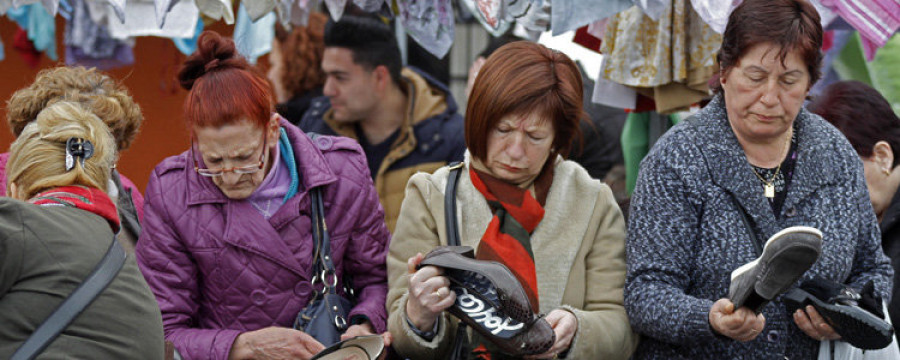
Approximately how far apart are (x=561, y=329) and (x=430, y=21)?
2.19m

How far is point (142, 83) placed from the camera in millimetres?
6719

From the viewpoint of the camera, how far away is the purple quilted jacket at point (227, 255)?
113 inches

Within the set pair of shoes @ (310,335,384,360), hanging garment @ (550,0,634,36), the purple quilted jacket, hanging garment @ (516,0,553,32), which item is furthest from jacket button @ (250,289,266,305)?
hanging garment @ (516,0,553,32)

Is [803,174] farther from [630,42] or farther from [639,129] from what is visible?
[639,129]

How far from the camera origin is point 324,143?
3.14m

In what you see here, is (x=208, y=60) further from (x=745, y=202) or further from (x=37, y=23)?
(x=37, y=23)

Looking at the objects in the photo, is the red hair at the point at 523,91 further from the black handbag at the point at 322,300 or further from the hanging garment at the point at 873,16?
the hanging garment at the point at 873,16

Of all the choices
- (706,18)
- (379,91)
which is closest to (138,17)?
(379,91)

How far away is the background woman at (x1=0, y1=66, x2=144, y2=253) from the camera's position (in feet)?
10.2

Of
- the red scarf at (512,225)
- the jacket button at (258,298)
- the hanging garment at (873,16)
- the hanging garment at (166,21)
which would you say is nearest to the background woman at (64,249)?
the jacket button at (258,298)

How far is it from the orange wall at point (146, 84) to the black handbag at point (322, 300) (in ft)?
10.9

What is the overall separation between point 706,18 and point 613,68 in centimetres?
66

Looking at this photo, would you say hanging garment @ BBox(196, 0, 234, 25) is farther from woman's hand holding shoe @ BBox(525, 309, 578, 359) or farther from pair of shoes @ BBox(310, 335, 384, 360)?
woman's hand holding shoe @ BBox(525, 309, 578, 359)

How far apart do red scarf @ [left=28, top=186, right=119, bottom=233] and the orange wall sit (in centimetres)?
373
